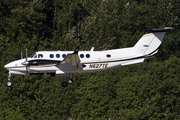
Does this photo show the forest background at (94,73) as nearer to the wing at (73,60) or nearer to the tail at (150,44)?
the tail at (150,44)

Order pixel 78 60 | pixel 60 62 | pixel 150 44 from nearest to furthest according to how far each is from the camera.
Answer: pixel 78 60, pixel 60 62, pixel 150 44

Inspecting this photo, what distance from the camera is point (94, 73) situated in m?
82.2

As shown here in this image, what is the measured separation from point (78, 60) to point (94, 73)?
144ft

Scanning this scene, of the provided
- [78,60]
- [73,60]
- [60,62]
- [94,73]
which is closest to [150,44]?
[78,60]

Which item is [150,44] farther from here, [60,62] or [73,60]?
[60,62]

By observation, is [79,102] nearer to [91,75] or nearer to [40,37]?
[91,75]

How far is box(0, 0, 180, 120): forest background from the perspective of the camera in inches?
2923

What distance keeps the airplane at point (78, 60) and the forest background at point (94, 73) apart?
3289 cm

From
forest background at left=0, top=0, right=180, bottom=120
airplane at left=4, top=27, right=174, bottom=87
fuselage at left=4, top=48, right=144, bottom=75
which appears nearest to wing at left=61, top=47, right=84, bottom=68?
airplane at left=4, top=27, right=174, bottom=87

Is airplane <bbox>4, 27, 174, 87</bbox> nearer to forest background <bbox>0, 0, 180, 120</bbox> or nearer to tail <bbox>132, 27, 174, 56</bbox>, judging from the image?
tail <bbox>132, 27, 174, 56</bbox>

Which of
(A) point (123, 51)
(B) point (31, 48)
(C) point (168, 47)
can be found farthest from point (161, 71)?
(A) point (123, 51)

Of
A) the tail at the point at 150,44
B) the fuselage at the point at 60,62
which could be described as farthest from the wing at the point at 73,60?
the tail at the point at 150,44

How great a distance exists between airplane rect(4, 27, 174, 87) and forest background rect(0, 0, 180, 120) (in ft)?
108

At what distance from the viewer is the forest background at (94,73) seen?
7425cm
